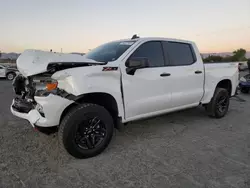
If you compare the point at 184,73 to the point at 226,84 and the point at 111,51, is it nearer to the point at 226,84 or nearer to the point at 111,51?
the point at 111,51

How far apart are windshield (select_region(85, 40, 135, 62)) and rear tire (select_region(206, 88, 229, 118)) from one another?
8.90 ft

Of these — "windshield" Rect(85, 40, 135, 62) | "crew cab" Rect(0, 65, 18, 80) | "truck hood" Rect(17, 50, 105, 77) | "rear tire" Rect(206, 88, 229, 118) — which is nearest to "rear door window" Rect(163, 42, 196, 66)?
"windshield" Rect(85, 40, 135, 62)

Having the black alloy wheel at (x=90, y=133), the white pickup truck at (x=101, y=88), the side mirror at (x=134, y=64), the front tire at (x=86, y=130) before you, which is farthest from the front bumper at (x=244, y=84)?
the black alloy wheel at (x=90, y=133)

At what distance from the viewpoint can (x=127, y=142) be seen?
13.0 ft

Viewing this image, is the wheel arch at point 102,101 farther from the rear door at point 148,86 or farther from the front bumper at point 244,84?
the front bumper at point 244,84

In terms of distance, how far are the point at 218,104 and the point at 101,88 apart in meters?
3.55

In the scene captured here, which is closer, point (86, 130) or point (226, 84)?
point (86, 130)

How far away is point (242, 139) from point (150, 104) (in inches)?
75.1

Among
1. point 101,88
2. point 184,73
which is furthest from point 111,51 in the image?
point 184,73

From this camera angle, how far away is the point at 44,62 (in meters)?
3.02

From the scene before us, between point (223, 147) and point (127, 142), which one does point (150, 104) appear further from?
point (223, 147)

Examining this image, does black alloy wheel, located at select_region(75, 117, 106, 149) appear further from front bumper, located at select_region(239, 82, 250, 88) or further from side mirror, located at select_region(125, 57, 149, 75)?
front bumper, located at select_region(239, 82, 250, 88)

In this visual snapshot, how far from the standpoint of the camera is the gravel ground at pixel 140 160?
2.71m

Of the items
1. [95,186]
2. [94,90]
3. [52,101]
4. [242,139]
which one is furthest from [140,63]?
[242,139]
